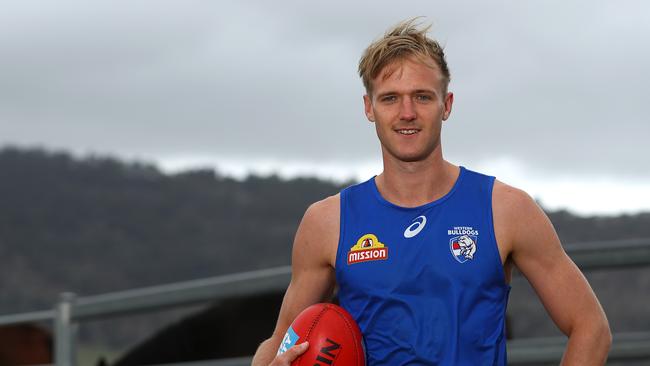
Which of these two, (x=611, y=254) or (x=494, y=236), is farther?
(x=611, y=254)

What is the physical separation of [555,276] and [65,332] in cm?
368

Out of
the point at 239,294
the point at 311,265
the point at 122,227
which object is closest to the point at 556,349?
the point at 239,294

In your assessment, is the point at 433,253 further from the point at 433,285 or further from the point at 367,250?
the point at 367,250

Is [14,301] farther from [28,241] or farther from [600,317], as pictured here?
[600,317]

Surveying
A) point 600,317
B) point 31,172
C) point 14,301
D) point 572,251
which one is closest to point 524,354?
point 572,251

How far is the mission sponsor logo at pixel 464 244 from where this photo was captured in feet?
12.3

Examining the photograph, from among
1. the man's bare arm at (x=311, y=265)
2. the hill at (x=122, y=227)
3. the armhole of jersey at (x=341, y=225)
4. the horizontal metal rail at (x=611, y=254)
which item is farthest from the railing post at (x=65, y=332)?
the hill at (x=122, y=227)

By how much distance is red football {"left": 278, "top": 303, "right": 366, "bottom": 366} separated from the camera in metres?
3.72

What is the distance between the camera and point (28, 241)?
68.8 m

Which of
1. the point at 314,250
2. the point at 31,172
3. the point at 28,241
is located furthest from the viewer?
the point at 28,241

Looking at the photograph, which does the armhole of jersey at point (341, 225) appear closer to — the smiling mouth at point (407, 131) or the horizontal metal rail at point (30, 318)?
the smiling mouth at point (407, 131)

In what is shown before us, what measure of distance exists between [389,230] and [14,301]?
72665mm

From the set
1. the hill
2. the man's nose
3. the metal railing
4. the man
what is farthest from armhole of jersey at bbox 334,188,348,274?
the hill

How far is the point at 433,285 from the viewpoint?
3740mm
